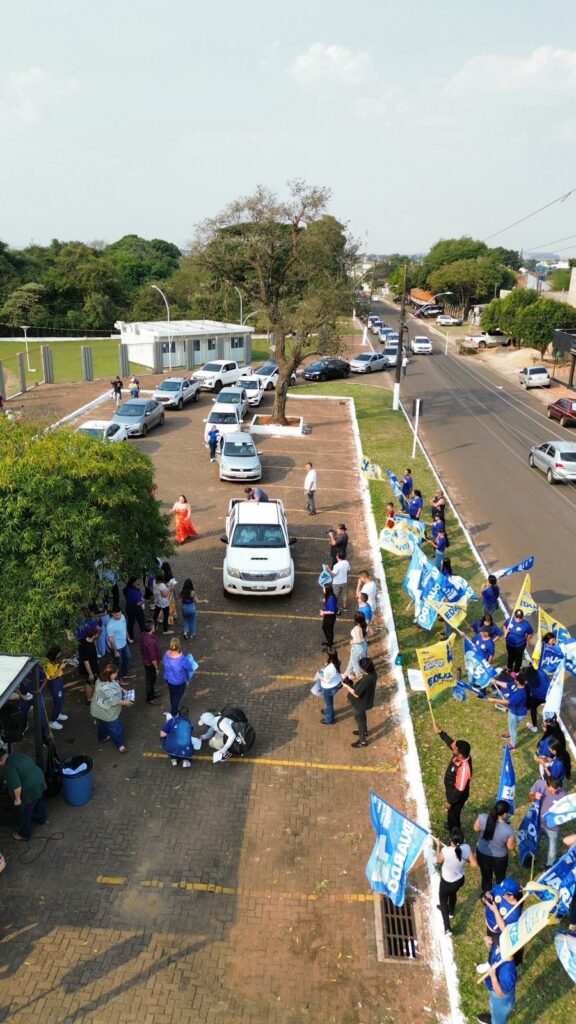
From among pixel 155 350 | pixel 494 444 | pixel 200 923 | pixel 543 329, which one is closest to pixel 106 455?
pixel 200 923

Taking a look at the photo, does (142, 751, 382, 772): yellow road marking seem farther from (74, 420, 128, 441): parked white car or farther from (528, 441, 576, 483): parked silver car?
(528, 441, 576, 483): parked silver car

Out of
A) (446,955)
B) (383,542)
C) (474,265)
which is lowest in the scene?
(446,955)

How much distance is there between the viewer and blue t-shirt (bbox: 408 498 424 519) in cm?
1747

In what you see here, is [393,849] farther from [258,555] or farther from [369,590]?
[258,555]

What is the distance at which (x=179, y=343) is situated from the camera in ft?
148

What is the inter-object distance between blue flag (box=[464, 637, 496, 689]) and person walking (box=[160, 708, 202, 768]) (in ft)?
14.6

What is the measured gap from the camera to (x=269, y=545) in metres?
15.2

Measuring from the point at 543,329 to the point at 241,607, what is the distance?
1734 inches

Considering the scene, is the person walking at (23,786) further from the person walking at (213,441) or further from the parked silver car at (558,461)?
the parked silver car at (558,461)

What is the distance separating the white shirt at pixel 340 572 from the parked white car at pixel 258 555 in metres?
1.12

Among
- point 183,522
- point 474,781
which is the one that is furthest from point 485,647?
point 183,522

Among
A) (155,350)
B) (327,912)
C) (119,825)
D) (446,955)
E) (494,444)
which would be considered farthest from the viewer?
(155,350)

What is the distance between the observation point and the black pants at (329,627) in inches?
495

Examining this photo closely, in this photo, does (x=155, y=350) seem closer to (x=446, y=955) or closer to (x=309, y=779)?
(x=309, y=779)
